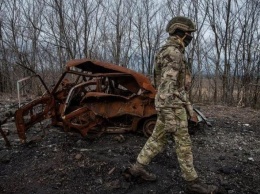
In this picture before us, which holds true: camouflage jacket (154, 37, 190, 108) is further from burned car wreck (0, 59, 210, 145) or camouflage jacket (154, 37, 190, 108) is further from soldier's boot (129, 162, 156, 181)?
burned car wreck (0, 59, 210, 145)

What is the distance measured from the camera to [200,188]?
155 inches

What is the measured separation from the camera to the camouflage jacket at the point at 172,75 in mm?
3874

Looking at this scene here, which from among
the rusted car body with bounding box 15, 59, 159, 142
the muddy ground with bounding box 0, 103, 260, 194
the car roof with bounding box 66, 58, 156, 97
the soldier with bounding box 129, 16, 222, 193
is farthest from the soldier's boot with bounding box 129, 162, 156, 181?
the car roof with bounding box 66, 58, 156, 97

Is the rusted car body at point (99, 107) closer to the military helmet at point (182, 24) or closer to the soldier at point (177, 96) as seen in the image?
the soldier at point (177, 96)

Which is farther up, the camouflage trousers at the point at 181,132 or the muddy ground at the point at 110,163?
the camouflage trousers at the point at 181,132

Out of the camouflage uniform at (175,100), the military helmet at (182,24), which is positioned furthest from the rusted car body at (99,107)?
the military helmet at (182,24)

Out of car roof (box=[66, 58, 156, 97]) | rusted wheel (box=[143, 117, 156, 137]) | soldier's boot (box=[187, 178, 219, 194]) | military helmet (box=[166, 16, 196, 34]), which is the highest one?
military helmet (box=[166, 16, 196, 34])

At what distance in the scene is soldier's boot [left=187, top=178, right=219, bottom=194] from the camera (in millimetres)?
3926

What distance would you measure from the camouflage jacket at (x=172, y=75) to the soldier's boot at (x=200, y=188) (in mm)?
923

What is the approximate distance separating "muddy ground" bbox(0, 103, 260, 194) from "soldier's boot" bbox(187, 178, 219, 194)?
0.22m

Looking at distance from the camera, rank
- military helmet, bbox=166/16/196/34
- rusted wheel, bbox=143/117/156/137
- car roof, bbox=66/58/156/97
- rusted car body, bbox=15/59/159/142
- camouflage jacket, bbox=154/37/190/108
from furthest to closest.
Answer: rusted wheel, bbox=143/117/156/137, car roof, bbox=66/58/156/97, rusted car body, bbox=15/59/159/142, military helmet, bbox=166/16/196/34, camouflage jacket, bbox=154/37/190/108

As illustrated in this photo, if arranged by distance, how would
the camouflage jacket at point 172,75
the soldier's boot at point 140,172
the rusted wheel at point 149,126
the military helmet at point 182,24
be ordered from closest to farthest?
1. the camouflage jacket at point 172,75
2. the military helmet at point 182,24
3. the soldier's boot at point 140,172
4. the rusted wheel at point 149,126

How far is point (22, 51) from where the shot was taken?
1620cm

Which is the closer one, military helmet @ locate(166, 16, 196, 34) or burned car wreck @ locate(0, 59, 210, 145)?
military helmet @ locate(166, 16, 196, 34)
